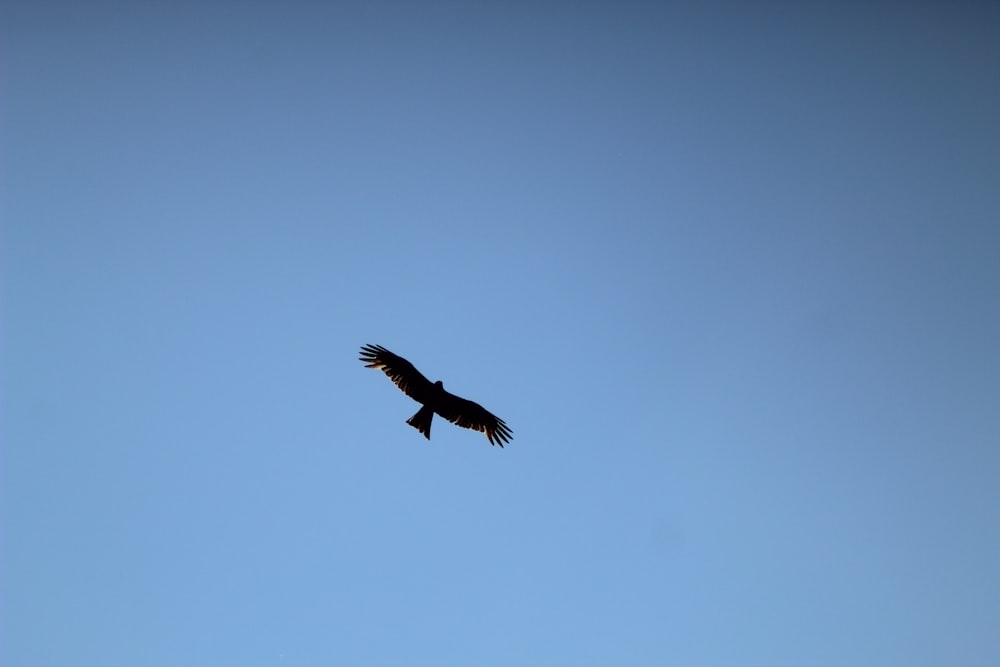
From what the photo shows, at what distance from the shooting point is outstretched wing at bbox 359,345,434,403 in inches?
908

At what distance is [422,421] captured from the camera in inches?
904

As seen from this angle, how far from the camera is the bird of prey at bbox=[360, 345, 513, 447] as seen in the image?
75.5 ft

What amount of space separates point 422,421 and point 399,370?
4.37 feet

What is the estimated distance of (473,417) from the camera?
2380 cm

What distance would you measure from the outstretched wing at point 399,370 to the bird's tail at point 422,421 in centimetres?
38

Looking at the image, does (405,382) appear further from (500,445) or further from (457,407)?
(500,445)

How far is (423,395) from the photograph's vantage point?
76.5 feet

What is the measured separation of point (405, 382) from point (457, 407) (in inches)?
55.9

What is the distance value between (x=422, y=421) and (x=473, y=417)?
1445mm

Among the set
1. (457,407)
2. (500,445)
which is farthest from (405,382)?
(500,445)

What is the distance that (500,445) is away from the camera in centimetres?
2394

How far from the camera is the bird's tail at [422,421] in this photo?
2283 centimetres

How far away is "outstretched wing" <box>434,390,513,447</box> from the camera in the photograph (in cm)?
2345

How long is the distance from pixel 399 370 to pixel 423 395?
2.79 feet
